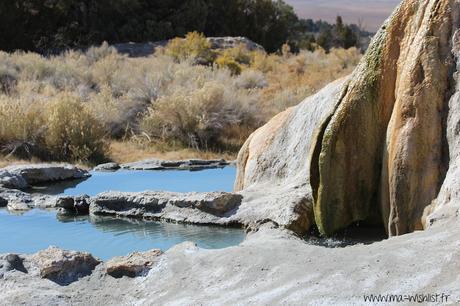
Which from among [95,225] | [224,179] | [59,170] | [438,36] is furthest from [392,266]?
[59,170]

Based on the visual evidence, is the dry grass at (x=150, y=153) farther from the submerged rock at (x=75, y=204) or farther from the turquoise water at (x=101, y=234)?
the turquoise water at (x=101, y=234)

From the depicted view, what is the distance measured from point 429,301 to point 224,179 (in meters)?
8.27

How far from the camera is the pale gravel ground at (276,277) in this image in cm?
454

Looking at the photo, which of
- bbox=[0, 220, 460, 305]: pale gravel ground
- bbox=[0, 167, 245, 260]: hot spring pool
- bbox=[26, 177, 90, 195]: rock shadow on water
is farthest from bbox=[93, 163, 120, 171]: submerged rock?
bbox=[0, 220, 460, 305]: pale gravel ground

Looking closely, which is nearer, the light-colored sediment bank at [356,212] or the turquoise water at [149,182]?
the light-colored sediment bank at [356,212]

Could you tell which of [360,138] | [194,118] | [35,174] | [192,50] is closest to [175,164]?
[35,174]

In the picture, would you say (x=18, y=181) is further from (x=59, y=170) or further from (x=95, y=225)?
(x=95, y=225)

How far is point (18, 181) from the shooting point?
471 inches

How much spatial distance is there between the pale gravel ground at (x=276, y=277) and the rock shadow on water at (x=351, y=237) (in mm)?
1282

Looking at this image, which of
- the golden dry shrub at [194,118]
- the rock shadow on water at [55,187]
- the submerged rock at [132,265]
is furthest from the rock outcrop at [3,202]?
the golden dry shrub at [194,118]

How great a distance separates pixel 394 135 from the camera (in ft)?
22.6

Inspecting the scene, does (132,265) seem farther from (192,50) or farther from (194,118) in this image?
(192,50)

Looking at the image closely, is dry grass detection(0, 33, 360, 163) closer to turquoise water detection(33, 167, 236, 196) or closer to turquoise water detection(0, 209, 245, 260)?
turquoise water detection(33, 167, 236, 196)

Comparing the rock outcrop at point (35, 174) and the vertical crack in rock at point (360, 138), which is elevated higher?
the vertical crack in rock at point (360, 138)
